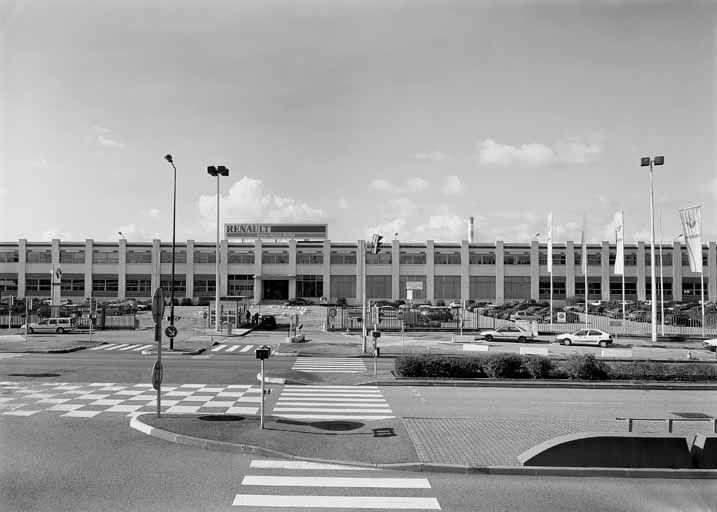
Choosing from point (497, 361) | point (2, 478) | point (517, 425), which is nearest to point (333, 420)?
point (517, 425)

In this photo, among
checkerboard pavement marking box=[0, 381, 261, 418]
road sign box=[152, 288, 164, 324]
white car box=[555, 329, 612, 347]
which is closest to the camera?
road sign box=[152, 288, 164, 324]

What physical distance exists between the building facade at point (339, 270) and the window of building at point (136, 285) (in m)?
0.17

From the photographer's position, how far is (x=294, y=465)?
11781 millimetres

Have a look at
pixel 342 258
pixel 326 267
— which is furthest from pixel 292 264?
pixel 342 258

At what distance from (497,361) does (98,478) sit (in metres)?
17.4

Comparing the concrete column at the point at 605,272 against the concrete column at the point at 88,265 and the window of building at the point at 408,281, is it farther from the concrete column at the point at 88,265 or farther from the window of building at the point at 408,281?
the concrete column at the point at 88,265

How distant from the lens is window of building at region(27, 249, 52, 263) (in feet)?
A: 301

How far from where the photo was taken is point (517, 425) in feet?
50.3

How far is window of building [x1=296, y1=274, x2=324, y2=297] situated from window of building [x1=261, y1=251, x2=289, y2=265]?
12.8 ft

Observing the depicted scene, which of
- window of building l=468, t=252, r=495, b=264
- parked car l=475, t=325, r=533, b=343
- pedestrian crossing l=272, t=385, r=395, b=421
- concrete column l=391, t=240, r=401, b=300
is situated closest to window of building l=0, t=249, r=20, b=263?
concrete column l=391, t=240, r=401, b=300

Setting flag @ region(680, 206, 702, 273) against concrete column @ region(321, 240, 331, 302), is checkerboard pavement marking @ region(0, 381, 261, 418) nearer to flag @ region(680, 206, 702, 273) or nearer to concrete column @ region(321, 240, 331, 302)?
flag @ region(680, 206, 702, 273)

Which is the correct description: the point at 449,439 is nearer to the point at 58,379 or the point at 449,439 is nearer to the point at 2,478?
the point at 2,478

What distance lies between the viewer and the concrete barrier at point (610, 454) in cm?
1154

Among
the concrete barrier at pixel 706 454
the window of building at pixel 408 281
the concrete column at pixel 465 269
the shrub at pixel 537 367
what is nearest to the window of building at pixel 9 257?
the window of building at pixel 408 281
